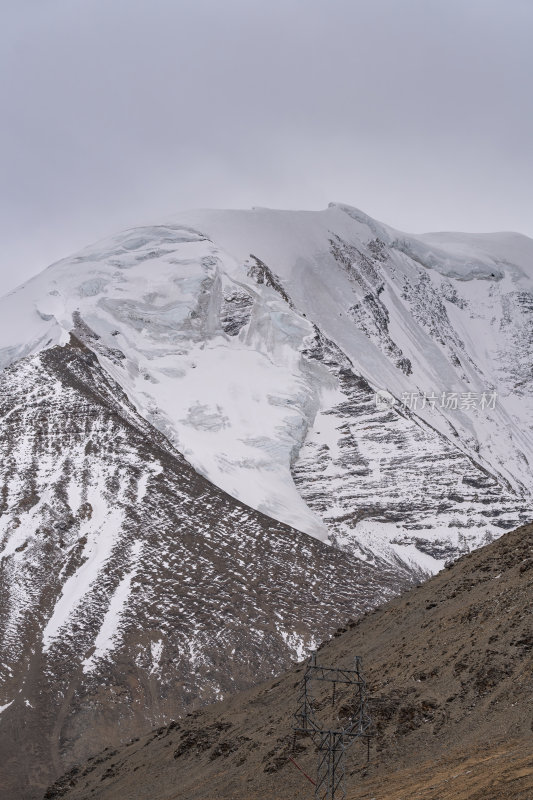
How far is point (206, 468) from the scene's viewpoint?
11269cm

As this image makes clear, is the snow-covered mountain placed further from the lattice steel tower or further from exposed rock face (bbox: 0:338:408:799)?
the lattice steel tower

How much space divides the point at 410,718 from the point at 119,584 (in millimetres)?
56711

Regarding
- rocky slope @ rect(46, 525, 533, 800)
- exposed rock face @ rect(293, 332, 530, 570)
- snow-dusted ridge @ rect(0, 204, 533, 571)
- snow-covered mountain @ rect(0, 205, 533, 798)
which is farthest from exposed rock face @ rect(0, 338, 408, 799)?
rocky slope @ rect(46, 525, 533, 800)

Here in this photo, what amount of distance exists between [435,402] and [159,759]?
141214 millimetres

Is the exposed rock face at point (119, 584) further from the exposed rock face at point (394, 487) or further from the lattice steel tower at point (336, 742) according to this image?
the lattice steel tower at point (336, 742)

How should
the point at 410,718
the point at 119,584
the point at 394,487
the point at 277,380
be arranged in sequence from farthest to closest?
the point at 277,380, the point at 394,487, the point at 119,584, the point at 410,718

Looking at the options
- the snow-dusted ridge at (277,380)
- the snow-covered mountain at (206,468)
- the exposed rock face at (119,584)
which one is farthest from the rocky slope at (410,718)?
the snow-dusted ridge at (277,380)

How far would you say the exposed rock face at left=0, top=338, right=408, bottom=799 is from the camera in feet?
220

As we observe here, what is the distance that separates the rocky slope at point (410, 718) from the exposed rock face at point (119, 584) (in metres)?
21.7

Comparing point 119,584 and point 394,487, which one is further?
point 394,487

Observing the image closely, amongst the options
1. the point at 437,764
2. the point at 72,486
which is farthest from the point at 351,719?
the point at 72,486

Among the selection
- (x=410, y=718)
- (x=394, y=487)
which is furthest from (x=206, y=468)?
(x=410, y=718)

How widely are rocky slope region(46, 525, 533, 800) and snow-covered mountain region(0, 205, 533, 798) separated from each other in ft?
72.7

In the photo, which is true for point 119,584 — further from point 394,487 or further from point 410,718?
point 410,718
